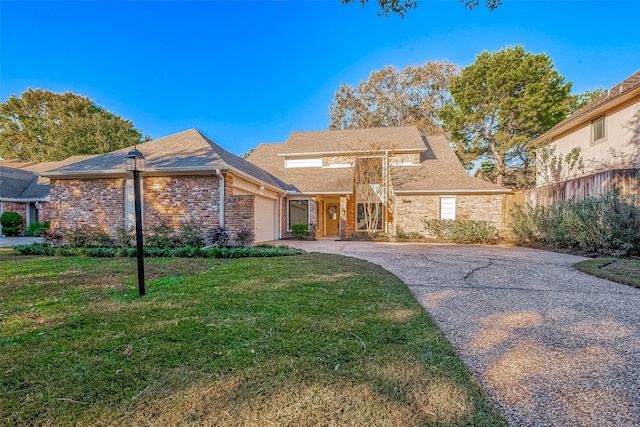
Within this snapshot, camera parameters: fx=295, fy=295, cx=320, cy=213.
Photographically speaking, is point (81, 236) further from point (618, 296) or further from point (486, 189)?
point (486, 189)

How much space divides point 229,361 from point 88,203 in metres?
11.3

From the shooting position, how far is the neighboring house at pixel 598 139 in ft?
35.3

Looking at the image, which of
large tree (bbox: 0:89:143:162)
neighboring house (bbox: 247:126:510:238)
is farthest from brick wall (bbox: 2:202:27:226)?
neighboring house (bbox: 247:126:510:238)

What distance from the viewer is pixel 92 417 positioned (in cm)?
153

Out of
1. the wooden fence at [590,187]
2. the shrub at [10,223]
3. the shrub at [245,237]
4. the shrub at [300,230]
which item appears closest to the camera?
the wooden fence at [590,187]

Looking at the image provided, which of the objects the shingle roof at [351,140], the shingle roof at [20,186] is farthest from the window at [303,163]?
the shingle roof at [20,186]

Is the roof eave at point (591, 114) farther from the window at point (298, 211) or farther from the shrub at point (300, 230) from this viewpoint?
the shrub at point (300, 230)

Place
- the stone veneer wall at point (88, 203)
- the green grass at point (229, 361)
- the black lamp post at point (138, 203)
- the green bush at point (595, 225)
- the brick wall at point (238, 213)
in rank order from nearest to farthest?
the green grass at point (229, 361) < the black lamp post at point (138, 203) < the green bush at point (595, 225) < the brick wall at point (238, 213) < the stone veneer wall at point (88, 203)

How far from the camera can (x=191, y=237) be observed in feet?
30.5

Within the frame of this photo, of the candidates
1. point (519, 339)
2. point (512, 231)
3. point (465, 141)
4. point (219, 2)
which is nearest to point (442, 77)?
point (465, 141)

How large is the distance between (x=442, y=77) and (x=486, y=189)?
19.8 meters

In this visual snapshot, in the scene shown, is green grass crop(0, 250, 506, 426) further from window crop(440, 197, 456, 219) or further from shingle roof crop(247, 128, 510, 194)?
shingle roof crop(247, 128, 510, 194)

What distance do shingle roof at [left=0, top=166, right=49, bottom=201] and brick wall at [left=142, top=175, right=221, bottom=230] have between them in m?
12.5

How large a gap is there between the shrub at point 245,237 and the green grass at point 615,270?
8.18 metres
